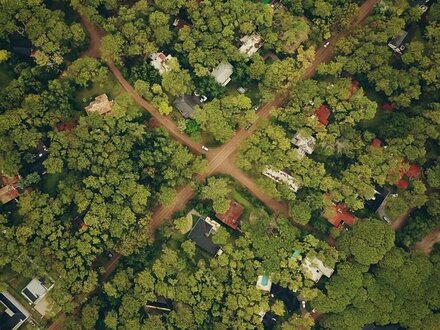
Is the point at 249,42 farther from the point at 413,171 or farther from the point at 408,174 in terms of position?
the point at 413,171

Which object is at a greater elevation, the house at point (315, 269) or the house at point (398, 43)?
the house at point (398, 43)

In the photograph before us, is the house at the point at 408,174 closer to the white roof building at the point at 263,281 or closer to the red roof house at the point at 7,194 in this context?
the white roof building at the point at 263,281

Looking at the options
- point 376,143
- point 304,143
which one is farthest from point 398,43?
point 304,143

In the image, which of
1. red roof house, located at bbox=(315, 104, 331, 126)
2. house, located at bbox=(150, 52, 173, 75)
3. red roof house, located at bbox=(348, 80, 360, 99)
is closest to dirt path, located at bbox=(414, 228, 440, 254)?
red roof house, located at bbox=(315, 104, 331, 126)

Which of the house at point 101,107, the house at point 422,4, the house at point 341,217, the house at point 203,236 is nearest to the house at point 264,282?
the house at point 203,236

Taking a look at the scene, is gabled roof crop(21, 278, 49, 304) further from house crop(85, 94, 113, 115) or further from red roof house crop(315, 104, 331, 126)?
red roof house crop(315, 104, 331, 126)

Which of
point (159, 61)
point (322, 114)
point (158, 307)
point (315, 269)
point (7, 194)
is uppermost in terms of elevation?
point (322, 114)
